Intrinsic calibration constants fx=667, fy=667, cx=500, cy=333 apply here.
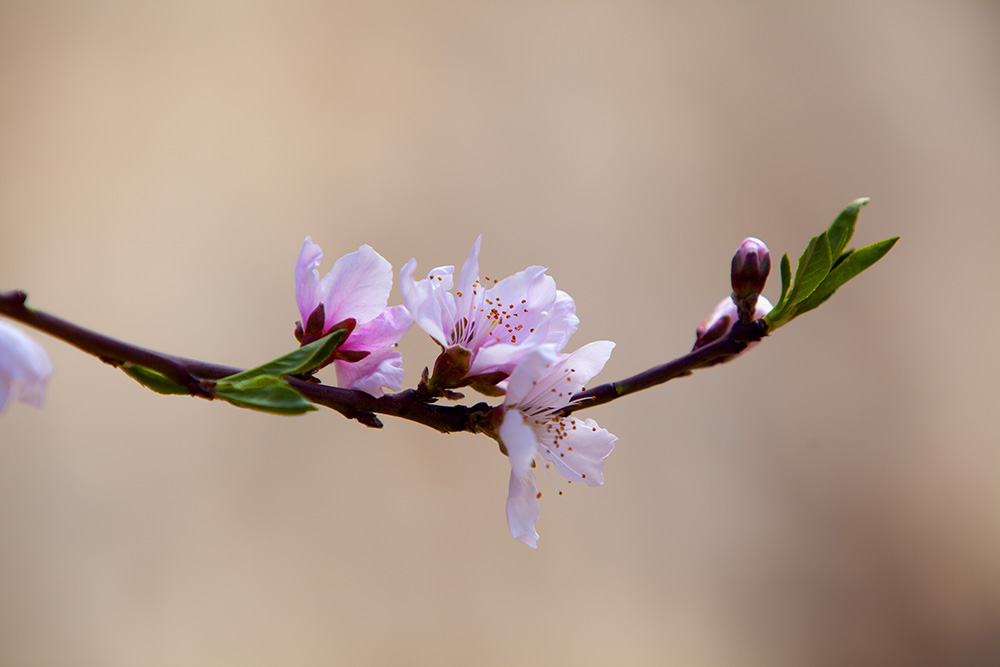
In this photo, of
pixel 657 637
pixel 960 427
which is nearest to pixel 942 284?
pixel 960 427

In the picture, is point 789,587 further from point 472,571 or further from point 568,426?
point 568,426

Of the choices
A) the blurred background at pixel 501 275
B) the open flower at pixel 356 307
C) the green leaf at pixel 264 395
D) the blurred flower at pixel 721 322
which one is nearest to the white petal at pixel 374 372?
the open flower at pixel 356 307

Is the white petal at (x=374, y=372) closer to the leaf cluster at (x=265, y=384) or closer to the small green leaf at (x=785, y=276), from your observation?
the leaf cluster at (x=265, y=384)

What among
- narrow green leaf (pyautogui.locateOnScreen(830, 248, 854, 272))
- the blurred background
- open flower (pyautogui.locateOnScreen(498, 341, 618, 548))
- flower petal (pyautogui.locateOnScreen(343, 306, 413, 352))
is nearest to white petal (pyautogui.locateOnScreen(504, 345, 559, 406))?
open flower (pyautogui.locateOnScreen(498, 341, 618, 548))

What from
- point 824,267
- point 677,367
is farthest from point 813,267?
point 677,367

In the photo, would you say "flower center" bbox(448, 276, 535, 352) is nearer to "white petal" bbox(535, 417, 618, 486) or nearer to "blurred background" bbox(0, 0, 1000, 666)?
"white petal" bbox(535, 417, 618, 486)

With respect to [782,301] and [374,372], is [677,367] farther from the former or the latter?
[374,372]
